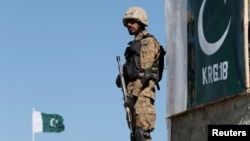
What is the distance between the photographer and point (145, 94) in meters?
10.4

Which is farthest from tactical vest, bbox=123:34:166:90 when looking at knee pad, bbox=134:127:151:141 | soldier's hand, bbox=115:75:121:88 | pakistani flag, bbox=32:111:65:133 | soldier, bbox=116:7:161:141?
pakistani flag, bbox=32:111:65:133

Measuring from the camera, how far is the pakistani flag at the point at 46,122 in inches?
895

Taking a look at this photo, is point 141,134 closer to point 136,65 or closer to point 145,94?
point 145,94

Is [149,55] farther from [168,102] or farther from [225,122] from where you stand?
[168,102]

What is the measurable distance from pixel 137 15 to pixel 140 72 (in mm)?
771

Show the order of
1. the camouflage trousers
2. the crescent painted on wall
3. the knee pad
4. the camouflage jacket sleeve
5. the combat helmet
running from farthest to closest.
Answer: the crescent painted on wall → the combat helmet → the camouflage jacket sleeve → the camouflage trousers → the knee pad

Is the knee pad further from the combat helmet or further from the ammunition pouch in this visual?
the combat helmet

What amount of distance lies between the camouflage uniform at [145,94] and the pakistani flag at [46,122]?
1159cm

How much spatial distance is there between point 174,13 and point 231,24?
2522mm

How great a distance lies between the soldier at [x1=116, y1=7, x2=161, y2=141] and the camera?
34.0ft

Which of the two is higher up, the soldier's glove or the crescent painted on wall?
the crescent painted on wall

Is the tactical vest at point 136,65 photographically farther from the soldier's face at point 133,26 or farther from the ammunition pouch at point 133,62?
the soldier's face at point 133,26

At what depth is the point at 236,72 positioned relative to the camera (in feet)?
34.1

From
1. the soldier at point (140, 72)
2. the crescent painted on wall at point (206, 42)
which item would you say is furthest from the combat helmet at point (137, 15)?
the crescent painted on wall at point (206, 42)
